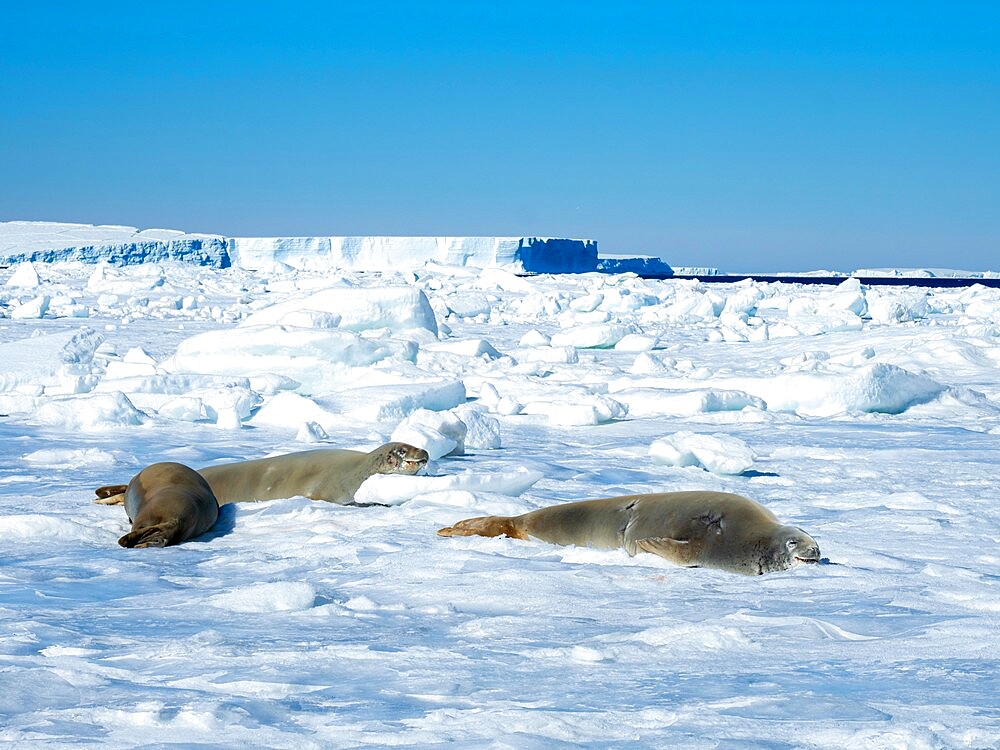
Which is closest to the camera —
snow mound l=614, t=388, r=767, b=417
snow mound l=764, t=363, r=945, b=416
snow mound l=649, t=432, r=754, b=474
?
snow mound l=649, t=432, r=754, b=474

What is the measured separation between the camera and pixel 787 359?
12.2 meters

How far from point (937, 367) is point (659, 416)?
4.70 m

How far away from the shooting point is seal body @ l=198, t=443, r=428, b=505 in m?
4.39

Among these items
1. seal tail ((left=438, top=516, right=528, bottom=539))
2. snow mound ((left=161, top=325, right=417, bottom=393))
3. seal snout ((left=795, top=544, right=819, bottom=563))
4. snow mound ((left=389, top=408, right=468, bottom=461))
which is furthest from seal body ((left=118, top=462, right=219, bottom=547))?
snow mound ((left=161, top=325, right=417, bottom=393))

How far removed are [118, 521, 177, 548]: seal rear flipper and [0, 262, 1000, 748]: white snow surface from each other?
0.28ft

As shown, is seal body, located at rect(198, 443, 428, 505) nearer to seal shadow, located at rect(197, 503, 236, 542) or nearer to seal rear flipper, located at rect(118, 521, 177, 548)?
seal shadow, located at rect(197, 503, 236, 542)

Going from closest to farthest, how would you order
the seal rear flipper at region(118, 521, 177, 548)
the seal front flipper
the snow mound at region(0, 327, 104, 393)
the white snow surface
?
the white snow surface → the seal rear flipper at region(118, 521, 177, 548) → the seal front flipper → the snow mound at region(0, 327, 104, 393)

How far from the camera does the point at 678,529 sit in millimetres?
3373

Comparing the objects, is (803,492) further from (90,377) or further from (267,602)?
(90,377)

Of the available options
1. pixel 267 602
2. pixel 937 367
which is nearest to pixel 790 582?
pixel 267 602

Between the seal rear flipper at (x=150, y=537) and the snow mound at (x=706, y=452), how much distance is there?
2809 millimetres

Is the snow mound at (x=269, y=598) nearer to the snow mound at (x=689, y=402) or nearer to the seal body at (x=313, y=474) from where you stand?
the seal body at (x=313, y=474)

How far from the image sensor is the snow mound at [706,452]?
536 centimetres

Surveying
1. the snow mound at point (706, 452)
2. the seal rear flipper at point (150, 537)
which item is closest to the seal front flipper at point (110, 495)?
the seal rear flipper at point (150, 537)
